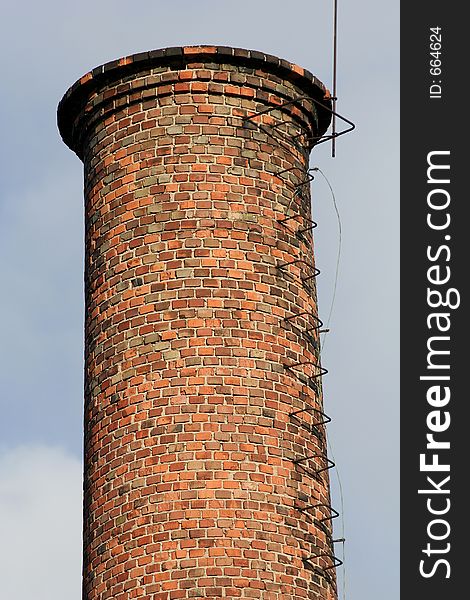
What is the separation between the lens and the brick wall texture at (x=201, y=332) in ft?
47.1

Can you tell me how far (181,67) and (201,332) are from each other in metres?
2.20

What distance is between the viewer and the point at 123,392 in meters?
14.9

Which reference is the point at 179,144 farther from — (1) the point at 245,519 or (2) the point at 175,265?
(1) the point at 245,519

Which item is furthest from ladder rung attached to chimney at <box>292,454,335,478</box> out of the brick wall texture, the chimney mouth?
the chimney mouth

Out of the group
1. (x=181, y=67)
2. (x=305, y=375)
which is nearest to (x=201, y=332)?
(x=305, y=375)

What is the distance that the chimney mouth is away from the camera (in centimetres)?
1563

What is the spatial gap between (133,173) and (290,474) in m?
2.68

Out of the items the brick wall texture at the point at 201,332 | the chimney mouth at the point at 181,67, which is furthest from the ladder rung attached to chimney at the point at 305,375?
the chimney mouth at the point at 181,67

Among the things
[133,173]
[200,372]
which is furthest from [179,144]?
[200,372]

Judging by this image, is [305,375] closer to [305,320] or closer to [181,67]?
[305,320]

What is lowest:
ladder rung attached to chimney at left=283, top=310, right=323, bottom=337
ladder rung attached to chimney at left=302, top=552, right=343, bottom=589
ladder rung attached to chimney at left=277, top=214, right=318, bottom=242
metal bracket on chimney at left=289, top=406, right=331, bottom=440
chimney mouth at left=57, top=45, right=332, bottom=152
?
ladder rung attached to chimney at left=302, top=552, right=343, bottom=589

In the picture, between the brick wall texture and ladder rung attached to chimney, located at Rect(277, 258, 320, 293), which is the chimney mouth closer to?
the brick wall texture

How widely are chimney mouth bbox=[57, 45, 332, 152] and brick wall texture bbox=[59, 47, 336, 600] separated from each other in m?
0.02

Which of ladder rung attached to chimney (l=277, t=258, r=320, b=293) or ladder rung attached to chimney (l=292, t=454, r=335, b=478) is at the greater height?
ladder rung attached to chimney (l=277, t=258, r=320, b=293)
